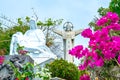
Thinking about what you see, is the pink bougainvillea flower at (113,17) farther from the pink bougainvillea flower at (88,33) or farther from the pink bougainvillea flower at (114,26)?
the pink bougainvillea flower at (88,33)

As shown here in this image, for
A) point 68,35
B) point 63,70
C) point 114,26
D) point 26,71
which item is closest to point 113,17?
point 114,26

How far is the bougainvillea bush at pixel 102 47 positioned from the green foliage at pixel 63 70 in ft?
25.0

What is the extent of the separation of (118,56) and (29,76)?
14.8 feet

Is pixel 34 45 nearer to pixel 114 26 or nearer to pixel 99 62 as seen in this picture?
pixel 114 26

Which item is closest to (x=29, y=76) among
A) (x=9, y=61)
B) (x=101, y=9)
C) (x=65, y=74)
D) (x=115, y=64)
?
(x=9, y=61)

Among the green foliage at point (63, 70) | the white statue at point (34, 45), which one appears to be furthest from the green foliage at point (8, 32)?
the green foliage at point (63, 70)

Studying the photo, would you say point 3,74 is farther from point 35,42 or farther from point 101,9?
point 101,9

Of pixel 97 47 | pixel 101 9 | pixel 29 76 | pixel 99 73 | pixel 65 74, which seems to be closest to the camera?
pixel 97 47

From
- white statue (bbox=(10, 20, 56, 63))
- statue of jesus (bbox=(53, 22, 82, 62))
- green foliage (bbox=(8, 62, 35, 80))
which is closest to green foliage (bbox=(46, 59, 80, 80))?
white statue (bbox=(10, 20, 56, 63))

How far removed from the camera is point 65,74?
12531 mm

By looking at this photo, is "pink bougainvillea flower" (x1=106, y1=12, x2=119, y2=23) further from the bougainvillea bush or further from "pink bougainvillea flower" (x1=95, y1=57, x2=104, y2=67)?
"pink bougainvillea flower" (x1=95, y1=57, x2=104, y2=67)

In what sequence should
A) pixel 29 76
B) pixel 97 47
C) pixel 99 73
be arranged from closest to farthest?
1. pixel 97 47
2. pixel 99 73
3. pixel 29 76

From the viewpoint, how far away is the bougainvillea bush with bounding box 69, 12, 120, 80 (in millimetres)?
4562

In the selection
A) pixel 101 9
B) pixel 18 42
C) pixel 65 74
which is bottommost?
pixel 65 74
